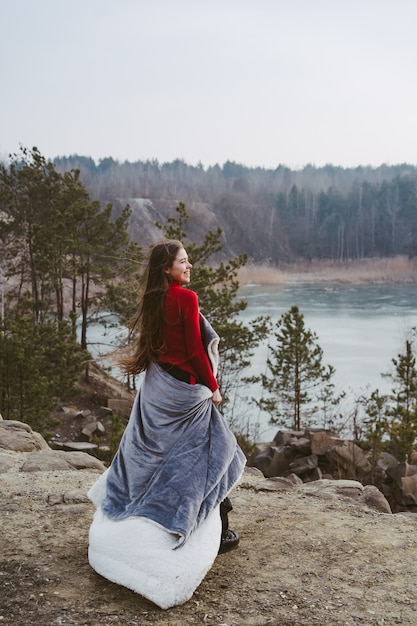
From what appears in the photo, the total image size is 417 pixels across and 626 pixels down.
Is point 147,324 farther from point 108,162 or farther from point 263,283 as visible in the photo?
point 108,162

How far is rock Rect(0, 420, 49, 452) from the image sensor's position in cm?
728

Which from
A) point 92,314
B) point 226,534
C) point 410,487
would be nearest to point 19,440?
point 226,534

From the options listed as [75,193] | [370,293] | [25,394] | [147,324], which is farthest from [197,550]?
[370,293]

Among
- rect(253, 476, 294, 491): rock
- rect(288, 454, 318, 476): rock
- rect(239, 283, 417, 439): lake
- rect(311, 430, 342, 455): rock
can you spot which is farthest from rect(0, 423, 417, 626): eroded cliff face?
rect(239, 283, 417, 439): lake

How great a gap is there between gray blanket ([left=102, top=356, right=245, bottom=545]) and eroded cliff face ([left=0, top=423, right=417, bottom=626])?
0.46 meters

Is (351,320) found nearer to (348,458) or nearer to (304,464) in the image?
(348,458)

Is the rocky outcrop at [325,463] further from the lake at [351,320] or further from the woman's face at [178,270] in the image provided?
the lake at [351,320]

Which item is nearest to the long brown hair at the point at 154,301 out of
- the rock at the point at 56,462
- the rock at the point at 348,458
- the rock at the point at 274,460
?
the rock at the point at 56,462

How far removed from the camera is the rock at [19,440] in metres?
7.28

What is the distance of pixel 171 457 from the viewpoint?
3988 millimetres

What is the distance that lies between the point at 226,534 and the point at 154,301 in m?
1.61

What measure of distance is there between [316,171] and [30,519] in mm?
112076

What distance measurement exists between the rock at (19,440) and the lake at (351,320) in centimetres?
1184

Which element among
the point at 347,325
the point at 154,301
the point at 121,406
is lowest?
the point at 347,325
